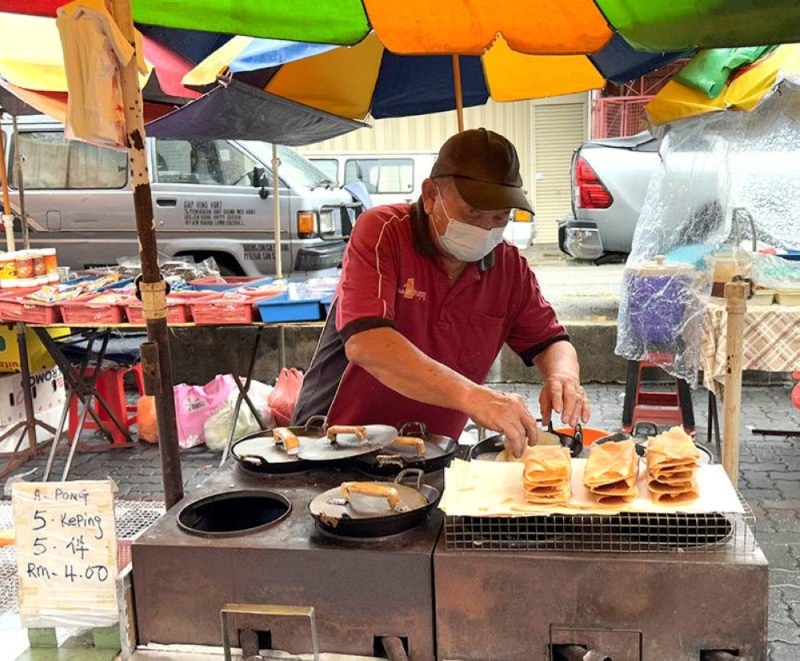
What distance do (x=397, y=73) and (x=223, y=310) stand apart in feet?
5.71

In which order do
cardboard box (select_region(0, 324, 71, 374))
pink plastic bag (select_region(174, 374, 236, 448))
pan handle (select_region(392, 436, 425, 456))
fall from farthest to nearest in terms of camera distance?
pink plastic bag (select_region(174, 374, 236, 448))
cardboard box (select_region(0, 324, 71, 374))
pan handle (select_region(392, 436, 425, 456))

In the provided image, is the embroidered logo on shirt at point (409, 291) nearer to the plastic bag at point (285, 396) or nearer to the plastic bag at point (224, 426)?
the plastic bag at point (285, 396)

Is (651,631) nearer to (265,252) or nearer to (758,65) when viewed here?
(758,65)

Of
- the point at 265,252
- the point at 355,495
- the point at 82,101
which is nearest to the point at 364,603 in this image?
the point at 355,495

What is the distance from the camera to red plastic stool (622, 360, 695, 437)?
5.43 m

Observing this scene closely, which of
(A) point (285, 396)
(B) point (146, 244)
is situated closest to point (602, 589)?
(B) point (146, 244)

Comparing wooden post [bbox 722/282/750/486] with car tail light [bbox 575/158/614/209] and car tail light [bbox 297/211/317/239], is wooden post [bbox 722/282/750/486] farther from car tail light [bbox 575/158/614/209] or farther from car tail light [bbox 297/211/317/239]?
car tail light [bbox 297/211/317/239]

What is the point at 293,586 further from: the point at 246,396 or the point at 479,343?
the point at 246,396

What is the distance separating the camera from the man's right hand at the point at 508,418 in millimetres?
1947

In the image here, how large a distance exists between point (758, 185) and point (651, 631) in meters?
5.00

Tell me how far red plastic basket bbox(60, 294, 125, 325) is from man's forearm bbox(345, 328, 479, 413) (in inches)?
119

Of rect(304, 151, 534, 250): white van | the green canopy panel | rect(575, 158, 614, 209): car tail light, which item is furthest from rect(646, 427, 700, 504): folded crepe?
rect(304, 151, 534, 250): white van

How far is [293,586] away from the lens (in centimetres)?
163

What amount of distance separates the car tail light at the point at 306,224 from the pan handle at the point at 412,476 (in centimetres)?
567
